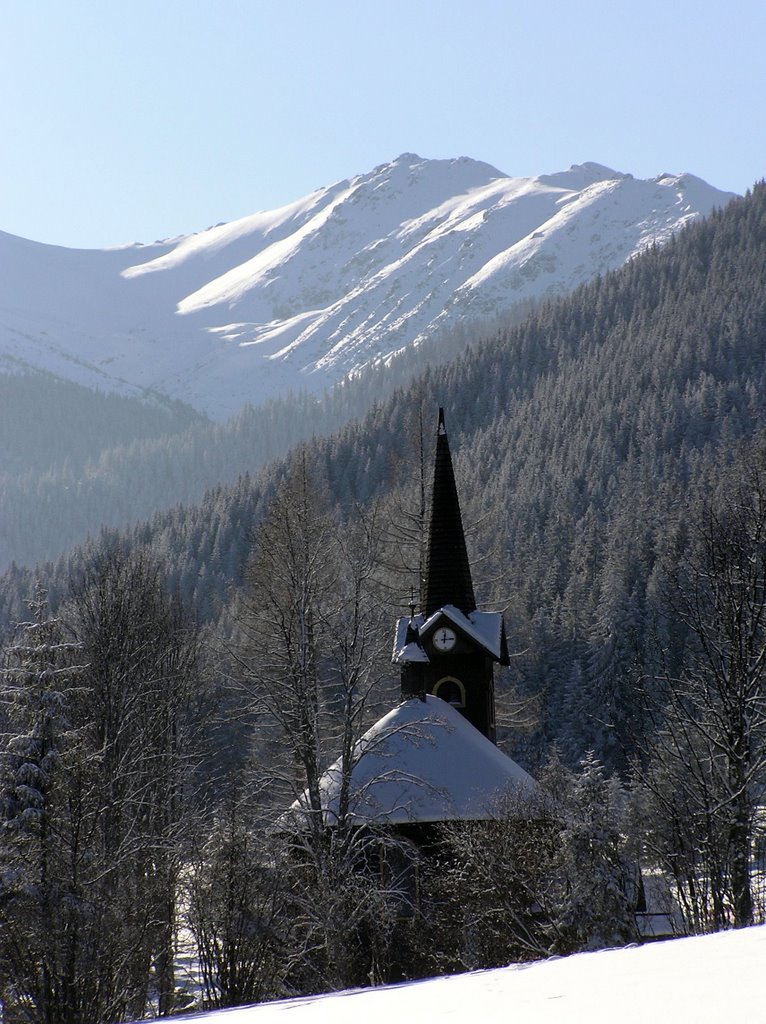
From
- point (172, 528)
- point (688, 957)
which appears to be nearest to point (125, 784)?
point (688, 957)

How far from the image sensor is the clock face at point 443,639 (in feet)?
107

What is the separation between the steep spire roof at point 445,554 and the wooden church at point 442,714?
0.03 m

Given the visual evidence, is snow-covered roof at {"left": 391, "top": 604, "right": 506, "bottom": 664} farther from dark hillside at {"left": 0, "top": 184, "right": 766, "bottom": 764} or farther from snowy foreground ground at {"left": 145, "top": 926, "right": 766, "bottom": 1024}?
snowy foreground ground at {"left": 145, "top": 926, "right": 766, "bottom": 1024}

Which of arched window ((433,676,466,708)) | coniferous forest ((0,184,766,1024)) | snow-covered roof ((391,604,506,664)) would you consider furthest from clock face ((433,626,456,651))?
coniferous forest ((0,184,766,1024))

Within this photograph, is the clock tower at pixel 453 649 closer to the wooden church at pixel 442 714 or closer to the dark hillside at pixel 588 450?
the wooden church at pixel 442 714

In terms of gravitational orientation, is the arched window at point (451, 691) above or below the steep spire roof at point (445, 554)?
below

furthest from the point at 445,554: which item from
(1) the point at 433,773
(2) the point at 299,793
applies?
(2) the point at 299,793

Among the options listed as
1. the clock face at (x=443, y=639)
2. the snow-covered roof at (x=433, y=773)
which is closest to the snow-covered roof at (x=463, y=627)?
the clock face at (x=443, y=639)

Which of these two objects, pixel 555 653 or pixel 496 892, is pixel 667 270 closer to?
pixel 555 653

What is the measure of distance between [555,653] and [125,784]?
1695 inches

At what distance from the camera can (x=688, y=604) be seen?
17.6m

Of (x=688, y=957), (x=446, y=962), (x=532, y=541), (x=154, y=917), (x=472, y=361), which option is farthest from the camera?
(x=472, y=361)

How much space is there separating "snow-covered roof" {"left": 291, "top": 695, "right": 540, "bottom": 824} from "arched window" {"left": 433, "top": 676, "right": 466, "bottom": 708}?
2.58 m

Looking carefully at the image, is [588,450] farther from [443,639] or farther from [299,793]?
[299,793]
